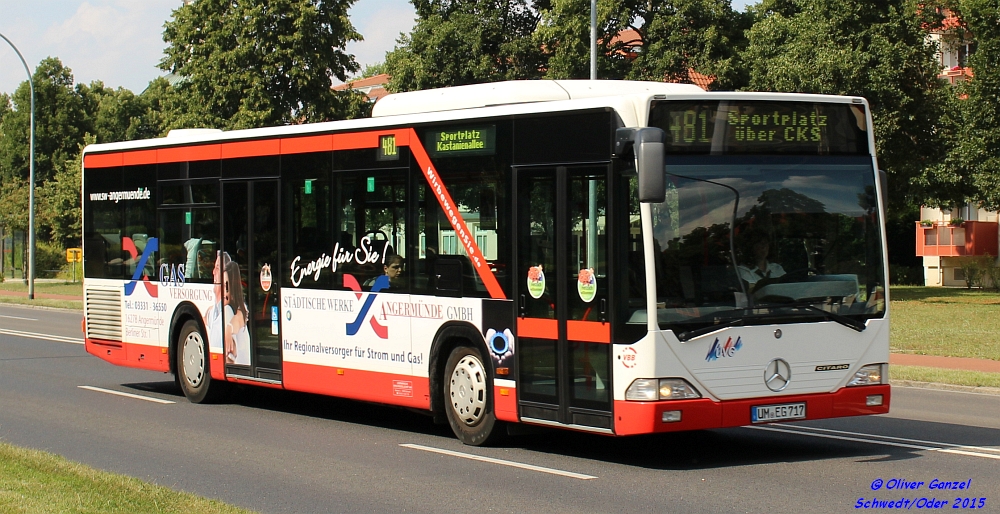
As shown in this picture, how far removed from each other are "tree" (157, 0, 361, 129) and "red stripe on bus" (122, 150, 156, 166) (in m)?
30.1

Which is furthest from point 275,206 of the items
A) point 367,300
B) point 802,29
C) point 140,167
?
point 802,29

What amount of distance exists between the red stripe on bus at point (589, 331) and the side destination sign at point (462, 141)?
6.12 ft

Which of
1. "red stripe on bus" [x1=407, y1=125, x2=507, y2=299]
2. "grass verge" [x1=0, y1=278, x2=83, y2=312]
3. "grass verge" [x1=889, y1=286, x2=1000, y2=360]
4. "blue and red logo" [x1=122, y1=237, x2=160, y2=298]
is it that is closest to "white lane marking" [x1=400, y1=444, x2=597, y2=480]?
"red stripe on bus" [x1=407, y1=125, x2=507, y2=299]

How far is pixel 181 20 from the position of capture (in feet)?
164

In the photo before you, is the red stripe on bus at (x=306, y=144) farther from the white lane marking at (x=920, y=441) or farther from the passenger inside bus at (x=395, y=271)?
the white lane marking at (x=920, y=441)

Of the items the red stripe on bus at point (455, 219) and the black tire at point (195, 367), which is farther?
the black tire at point (195, 367)

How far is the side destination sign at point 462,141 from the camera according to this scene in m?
11.2

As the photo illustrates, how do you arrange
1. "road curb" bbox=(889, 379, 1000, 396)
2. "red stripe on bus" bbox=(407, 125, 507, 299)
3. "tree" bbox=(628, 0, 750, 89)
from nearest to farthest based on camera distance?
1. "red stripe on bus" bbox=(407, 125, 507, 299)
2. "road curb" bbox=(889, 379, 1000, 396)
3. "tree" bbox=(628, 0, 750, 89)

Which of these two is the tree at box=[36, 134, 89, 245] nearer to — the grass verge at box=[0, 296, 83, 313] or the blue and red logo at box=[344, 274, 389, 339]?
the grass verge at box=[0, 296, 83, 313]

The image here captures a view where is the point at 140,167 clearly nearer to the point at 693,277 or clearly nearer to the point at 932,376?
the point at 693,277

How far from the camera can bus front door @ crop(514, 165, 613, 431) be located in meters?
9.94

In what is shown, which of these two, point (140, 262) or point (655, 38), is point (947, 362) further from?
point (655, 38)

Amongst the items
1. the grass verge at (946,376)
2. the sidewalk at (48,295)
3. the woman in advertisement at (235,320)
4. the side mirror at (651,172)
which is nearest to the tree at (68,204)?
the sidewalk at (48,295)

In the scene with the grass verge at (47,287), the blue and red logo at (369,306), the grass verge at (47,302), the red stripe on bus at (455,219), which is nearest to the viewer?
the red stripe on bus at (455,219)
